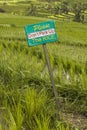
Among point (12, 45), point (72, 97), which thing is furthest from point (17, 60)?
point (12, 45)

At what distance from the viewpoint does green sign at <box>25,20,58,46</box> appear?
3869 millimetres

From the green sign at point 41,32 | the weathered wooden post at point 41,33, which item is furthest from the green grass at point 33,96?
the green sign at point 41,32

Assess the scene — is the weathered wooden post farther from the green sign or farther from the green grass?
the green grass

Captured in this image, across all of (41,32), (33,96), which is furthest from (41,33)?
(33,96)

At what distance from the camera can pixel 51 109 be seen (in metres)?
3.92

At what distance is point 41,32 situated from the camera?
3.88m

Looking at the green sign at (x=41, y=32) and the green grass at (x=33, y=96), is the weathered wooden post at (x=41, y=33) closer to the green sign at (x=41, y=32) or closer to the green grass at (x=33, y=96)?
the green sign at (x=41, y=32)

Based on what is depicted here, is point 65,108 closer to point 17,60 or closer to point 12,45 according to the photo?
point 17,60

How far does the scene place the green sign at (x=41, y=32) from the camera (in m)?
3.87

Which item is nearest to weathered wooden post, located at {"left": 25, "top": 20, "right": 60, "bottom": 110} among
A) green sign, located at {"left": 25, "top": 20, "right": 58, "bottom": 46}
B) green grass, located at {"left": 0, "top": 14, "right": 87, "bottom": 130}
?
green sign, located at {"left": 25, "top": 20, "right": 58, "bottom": 46}

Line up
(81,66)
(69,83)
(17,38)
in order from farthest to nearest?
(17,38), (81,66), (69,83)

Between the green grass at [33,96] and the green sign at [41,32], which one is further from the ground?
the green sign at [41,32]

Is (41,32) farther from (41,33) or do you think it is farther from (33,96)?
(33,96)

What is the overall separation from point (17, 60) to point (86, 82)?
143cm
